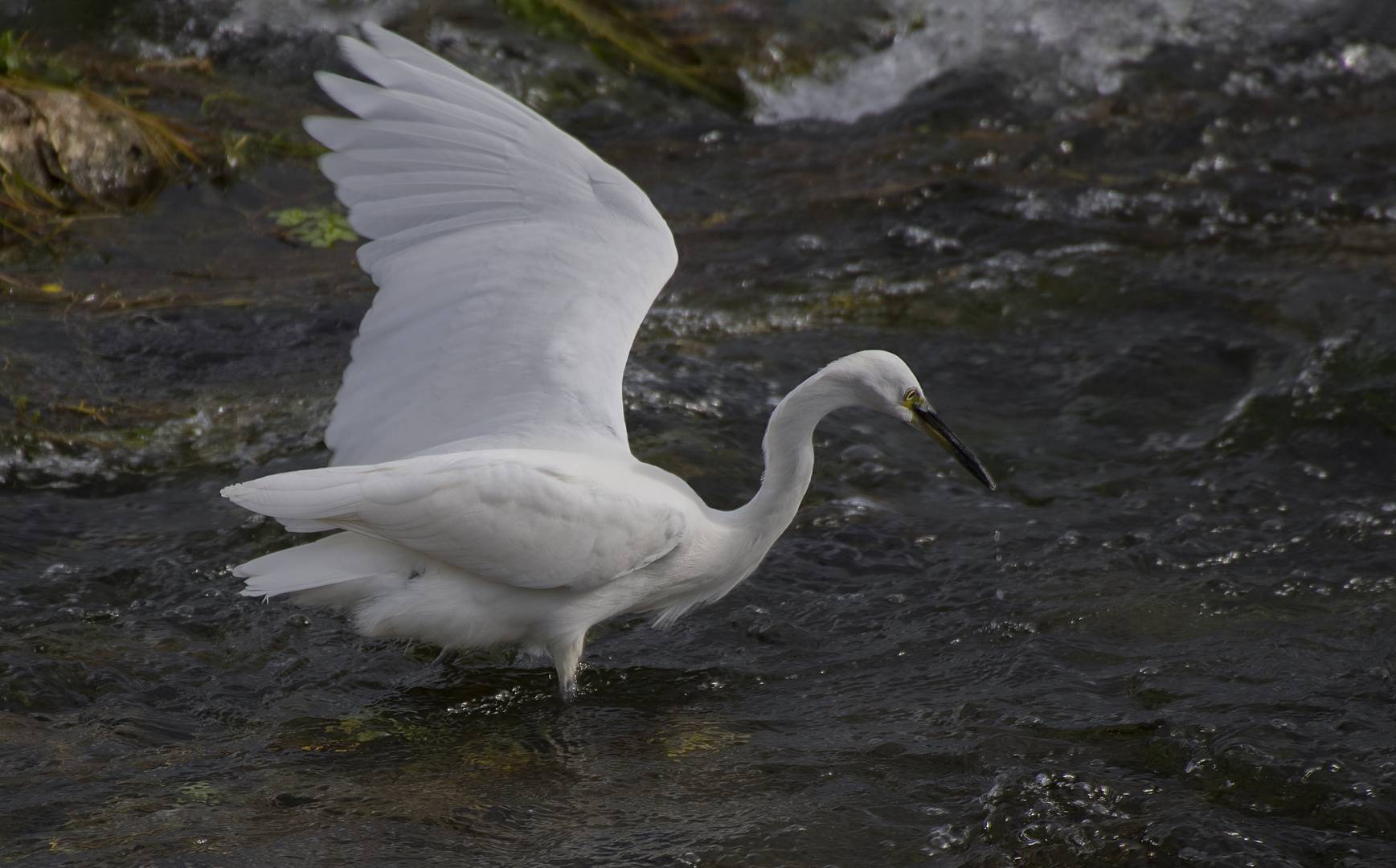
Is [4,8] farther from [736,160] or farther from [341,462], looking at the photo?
[341,462]

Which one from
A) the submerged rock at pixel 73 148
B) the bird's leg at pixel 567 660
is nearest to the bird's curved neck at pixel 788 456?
the bird's leg at pixel 567 660

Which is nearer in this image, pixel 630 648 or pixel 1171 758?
pixel 1171 758

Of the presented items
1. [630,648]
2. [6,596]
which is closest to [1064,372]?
[630,648]

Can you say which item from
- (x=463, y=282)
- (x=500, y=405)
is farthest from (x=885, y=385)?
(x=463, y=282)

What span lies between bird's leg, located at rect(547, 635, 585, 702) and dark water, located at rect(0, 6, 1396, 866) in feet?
0.31

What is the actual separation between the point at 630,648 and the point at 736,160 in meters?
4.41

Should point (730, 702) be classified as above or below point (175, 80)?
below

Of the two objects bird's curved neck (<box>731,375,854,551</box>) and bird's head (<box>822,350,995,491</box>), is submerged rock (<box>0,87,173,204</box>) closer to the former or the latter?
bird's curved neck (<box>731,375,854,551</box>)

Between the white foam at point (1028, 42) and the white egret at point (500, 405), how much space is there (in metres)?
4.61

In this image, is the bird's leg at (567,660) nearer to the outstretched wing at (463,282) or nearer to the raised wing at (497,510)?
the raised wing at (497,510)

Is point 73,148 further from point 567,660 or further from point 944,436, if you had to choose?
point 944,436

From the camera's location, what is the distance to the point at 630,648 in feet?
13.9

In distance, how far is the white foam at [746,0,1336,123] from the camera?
8.84 m

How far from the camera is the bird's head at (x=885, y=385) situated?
3.68 meters
